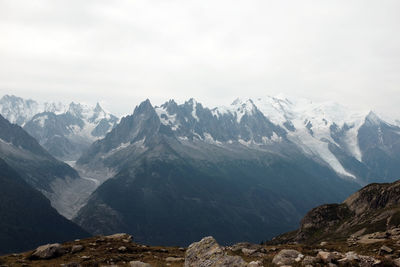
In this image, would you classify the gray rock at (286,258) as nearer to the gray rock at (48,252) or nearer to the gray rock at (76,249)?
the gray rock at (76,249)

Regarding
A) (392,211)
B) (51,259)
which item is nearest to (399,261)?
(51,259)

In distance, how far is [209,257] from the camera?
3944 cm

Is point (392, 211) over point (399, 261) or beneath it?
beneath

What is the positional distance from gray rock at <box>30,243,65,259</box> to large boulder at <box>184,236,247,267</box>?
28.0 meters

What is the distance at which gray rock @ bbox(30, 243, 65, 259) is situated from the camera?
58312mm

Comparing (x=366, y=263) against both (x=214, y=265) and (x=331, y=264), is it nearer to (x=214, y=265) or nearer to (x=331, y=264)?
(x=331, y=264)

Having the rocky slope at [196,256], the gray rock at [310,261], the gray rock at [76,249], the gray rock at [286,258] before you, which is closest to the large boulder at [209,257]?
the rocky slope at [196,256]

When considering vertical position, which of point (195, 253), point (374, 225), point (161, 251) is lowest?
point (374, 225)

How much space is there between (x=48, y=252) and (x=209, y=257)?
32.3 meters

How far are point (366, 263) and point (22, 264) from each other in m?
45.7

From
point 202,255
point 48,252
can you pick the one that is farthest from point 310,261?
point 48,252

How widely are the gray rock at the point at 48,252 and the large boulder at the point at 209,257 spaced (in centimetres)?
2800

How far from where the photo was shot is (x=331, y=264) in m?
36.1

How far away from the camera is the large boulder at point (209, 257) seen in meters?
36.4
